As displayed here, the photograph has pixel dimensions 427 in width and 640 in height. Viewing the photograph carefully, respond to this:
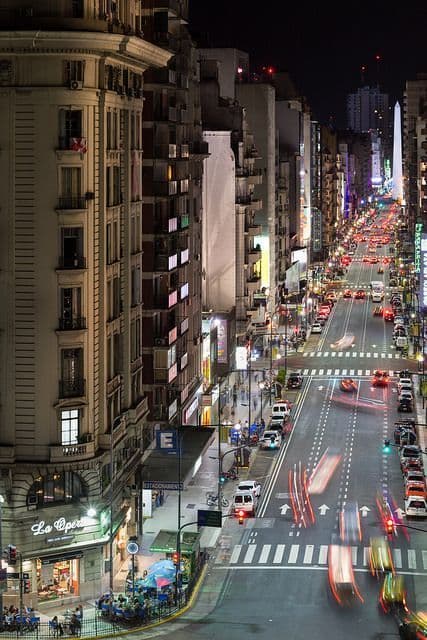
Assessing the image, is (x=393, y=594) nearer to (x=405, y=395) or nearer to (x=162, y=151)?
(x=162, y=151)

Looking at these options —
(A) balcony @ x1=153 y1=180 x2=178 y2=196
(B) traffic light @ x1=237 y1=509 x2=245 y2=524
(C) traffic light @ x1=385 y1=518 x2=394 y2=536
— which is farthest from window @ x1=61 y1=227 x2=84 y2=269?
(C) traffic light @ x1=385 y1=518 x2=394 y2=536

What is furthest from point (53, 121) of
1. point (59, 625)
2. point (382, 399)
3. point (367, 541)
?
point (382, 399)

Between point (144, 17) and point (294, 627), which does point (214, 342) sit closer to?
point (144, 17)

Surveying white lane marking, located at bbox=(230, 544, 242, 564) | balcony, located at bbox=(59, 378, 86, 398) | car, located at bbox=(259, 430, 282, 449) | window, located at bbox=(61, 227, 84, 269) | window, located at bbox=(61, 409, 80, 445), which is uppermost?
window, located at bbox=(61, 227, 84, 269)

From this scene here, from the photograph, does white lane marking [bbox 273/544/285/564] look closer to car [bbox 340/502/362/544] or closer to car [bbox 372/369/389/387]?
car [bbox 340/502/362/544]

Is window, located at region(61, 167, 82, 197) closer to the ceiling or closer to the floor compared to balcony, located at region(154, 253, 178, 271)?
closer to the ceiling

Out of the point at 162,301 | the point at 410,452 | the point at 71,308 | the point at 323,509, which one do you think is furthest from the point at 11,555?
the point at 410,452

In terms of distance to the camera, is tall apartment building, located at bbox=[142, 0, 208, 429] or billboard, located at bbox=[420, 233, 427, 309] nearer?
tall apartment building, located at bbox=[142, 0, 208, 429]

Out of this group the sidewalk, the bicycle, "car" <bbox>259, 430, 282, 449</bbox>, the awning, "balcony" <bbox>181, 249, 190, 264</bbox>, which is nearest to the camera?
the sidewalk
